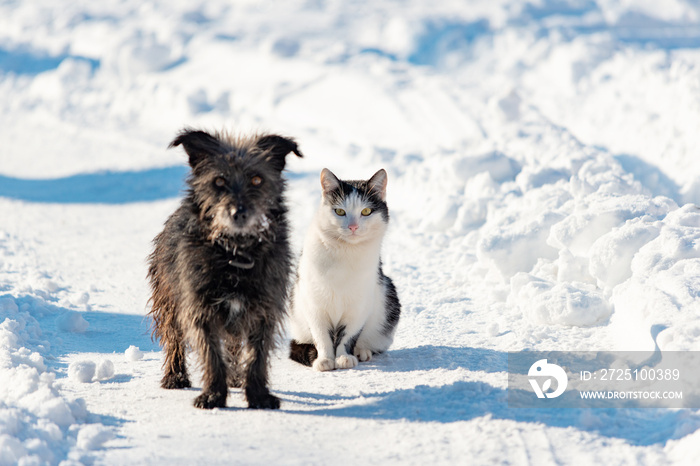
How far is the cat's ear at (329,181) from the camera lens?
5094mm

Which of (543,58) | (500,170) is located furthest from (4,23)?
(500,170)

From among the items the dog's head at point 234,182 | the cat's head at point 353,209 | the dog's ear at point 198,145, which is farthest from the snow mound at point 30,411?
the cat's head at point 353,209

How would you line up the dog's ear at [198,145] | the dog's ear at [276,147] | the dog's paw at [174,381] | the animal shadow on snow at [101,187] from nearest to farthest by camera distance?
1. the dog's ear at [198,145]
2. the dog's ear at [276,147]
3. the dog's paw at [174,381]
4. the animal shadow on snow at [101,187]

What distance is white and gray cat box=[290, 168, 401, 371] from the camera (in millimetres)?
4879

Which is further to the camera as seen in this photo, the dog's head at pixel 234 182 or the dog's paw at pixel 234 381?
the dog's paw at pixel 234 381

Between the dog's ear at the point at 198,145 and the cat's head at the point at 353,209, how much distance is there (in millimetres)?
1214

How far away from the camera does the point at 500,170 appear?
9.21 metres

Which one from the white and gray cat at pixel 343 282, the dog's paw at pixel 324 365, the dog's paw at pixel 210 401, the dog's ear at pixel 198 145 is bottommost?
the dog's paw at pixel 210 401

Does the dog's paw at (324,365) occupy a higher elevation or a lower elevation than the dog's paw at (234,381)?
higher

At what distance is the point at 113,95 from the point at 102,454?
606 inches

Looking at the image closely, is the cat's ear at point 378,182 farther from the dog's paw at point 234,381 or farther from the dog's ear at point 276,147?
the dog's paw at point 234,381

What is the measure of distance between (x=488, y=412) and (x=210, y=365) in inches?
61.6

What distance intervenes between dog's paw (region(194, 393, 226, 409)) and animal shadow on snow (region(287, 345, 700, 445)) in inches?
17.6

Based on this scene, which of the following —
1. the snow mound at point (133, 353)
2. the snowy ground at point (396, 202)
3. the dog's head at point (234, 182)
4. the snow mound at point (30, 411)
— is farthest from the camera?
the snow mound at point (133, 353)
